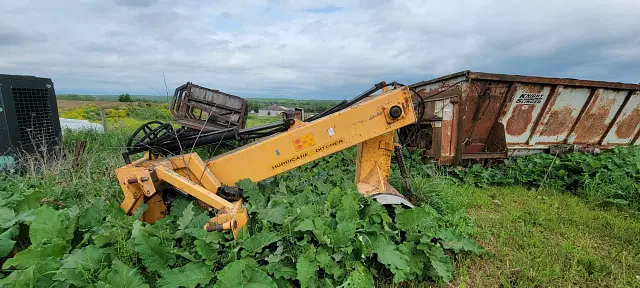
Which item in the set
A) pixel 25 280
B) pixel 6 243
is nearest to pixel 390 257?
pixel 25 280

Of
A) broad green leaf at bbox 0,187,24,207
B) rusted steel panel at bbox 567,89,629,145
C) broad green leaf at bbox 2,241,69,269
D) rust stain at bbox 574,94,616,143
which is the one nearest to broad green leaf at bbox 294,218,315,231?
broad green leaf at bbox 2,241,69,269

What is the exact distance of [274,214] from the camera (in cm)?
248

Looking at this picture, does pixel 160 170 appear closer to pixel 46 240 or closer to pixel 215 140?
pixel 215 140

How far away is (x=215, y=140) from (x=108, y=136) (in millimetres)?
5977

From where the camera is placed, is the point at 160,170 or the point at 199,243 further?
the point at 160,170

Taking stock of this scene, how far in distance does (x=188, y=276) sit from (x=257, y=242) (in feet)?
1.50

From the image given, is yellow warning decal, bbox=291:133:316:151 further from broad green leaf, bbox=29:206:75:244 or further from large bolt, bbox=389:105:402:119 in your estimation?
broad green leaf, bbox=29:206:75:244

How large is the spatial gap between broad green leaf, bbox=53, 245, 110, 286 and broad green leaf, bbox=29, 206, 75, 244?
32cm

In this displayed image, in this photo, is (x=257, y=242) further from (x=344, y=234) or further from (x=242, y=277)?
(x=344, y=234)

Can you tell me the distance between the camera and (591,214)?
3934 mm

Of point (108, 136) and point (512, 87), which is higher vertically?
point (512, 87)

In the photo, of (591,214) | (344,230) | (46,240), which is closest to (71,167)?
(46,240)

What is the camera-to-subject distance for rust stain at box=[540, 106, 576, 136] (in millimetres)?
5859

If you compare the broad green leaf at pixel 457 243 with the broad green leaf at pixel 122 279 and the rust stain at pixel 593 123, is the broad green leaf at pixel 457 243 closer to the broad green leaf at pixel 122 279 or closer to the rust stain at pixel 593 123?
the broad green leaf at pixel 122 279
